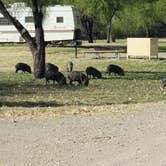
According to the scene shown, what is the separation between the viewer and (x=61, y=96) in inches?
674

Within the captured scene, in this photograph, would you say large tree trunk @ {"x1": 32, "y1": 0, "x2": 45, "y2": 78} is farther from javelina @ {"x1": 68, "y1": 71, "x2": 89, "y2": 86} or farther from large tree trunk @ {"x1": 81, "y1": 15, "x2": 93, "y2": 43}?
large tree trunk @ {"x1": 81, "y1": 15, "x2": 93, "y2": 43}

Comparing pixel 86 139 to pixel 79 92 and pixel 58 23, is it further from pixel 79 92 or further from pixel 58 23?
pixel 58 23

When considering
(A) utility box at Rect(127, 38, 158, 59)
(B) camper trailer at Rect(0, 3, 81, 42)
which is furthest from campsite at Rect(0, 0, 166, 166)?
(B) camper trailer at Rect(0, 3, 81, 42)

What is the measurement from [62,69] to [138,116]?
51.9 feet

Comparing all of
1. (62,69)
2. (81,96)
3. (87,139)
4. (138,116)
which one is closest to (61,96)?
(81,96)

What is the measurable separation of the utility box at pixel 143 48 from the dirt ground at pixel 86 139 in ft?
73.8

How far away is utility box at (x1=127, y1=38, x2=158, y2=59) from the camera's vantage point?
35.3m

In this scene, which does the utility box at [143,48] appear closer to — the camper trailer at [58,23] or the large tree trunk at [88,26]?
the camper trailer at [58,23]

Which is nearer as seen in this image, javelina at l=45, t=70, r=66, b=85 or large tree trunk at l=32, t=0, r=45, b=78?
javelina at l=45, t=70, r=66, b=85

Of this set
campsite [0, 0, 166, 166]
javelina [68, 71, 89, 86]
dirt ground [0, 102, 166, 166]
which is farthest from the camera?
javelina [68, 71, 89, 86]

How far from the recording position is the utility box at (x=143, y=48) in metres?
35.3

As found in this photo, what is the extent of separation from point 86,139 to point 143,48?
2655cm

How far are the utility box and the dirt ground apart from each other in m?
22.5

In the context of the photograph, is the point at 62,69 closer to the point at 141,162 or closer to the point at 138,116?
the point at 138,116
